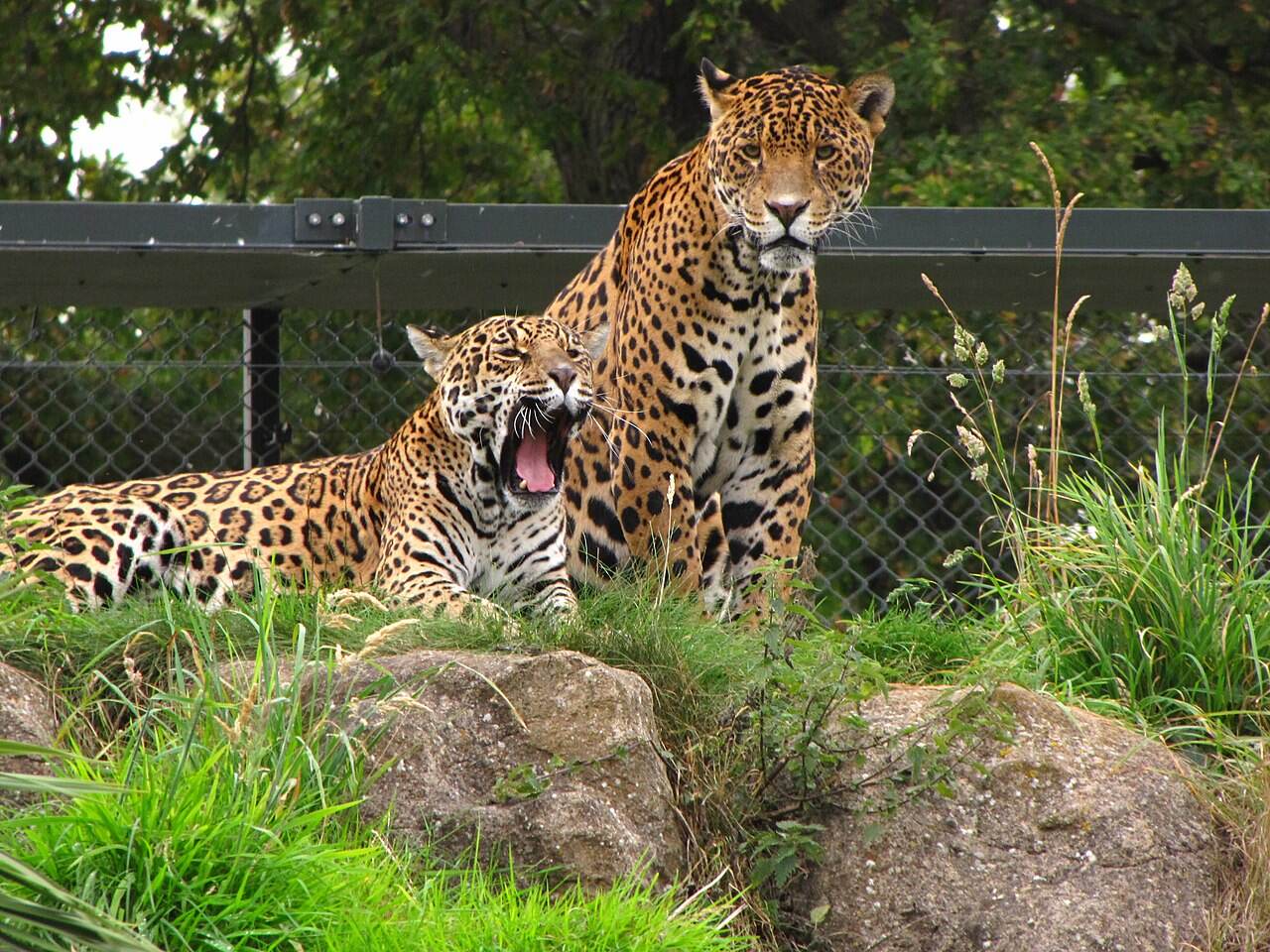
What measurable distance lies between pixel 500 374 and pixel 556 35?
785cm

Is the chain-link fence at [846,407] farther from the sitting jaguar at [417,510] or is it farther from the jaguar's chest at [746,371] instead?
the jaguar's chest at [746,371]

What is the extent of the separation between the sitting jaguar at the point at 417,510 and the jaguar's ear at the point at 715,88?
89 cm

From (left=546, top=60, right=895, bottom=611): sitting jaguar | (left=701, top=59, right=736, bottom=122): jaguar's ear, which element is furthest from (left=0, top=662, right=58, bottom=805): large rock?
(left=701, top=59, right=736, bottom=122): jaguar's ear

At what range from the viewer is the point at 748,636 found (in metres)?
5.57

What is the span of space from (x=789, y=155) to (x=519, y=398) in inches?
47.1

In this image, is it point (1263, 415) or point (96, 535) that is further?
point (1263, 415)

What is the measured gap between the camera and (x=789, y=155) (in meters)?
6.20

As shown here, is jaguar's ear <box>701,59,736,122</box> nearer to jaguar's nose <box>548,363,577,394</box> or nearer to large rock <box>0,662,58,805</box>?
jaguar's nose <box>548,363,577,394</box>

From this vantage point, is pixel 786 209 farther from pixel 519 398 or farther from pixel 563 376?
pixel 519 398

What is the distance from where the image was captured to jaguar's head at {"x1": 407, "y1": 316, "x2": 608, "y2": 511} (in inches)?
233

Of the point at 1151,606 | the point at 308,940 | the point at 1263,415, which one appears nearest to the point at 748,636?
the point at 1151,606

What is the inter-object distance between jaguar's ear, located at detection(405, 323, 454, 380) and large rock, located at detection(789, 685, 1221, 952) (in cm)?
218

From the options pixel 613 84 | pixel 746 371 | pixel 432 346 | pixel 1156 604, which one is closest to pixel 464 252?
pixel 432 346

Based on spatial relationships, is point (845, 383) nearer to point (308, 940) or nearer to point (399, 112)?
point (399, 112)
